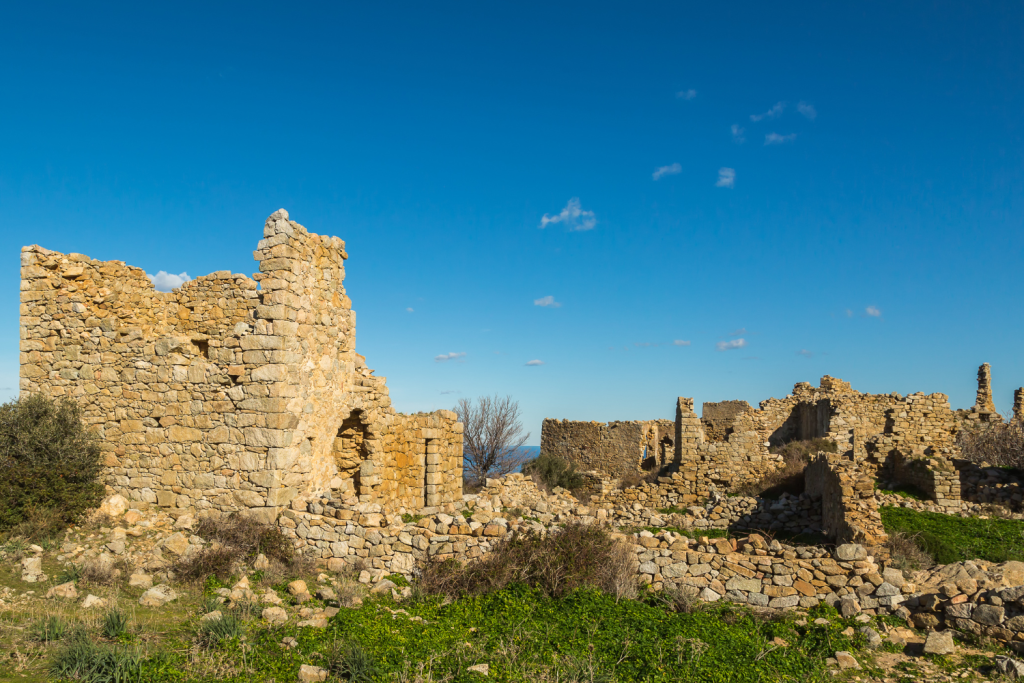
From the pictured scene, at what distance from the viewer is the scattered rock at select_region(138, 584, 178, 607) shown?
747 centimetres

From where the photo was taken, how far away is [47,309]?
36.3ft

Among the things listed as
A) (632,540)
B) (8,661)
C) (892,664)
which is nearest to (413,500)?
(632,540)

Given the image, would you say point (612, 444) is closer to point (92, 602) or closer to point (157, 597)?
point (157, 597)

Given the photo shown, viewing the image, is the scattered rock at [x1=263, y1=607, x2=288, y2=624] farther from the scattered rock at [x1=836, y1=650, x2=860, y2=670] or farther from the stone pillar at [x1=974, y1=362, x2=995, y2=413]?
the stone pillar at [x1=974, y1=362, x2=995, y2=413]

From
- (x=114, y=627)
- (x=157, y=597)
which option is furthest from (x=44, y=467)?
(x=114, y=627)

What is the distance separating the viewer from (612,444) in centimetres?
2970

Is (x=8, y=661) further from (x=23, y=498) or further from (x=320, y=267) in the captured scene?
(x=320, y=267)

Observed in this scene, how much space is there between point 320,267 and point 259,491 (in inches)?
158

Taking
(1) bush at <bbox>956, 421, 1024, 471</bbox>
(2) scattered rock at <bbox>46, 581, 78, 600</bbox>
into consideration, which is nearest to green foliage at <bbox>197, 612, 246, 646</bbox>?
(2) scattered rock at <bbox>46, 581, 78, 600</bbox>

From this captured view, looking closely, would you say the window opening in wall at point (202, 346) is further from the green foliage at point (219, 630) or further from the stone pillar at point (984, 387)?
the stone pillar at point (984, 387)

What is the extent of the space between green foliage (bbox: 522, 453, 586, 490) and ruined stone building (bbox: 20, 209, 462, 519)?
45.5ft

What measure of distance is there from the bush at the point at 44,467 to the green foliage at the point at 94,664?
4289 millimetres

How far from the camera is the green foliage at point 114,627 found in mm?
6406

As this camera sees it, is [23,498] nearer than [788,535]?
Yes
